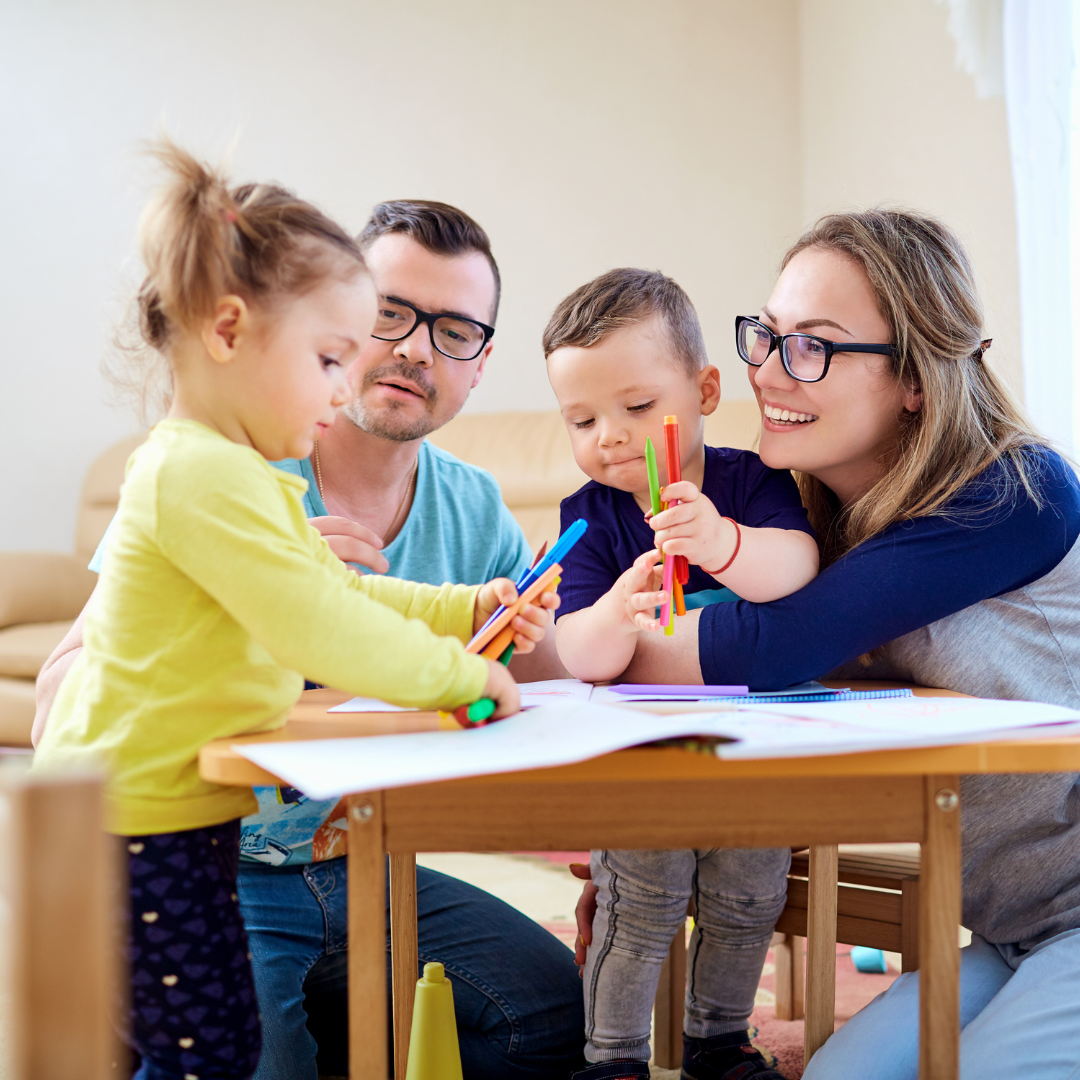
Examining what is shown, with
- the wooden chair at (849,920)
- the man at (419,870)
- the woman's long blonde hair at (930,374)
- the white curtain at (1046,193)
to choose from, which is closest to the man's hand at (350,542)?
the man at (419,870)

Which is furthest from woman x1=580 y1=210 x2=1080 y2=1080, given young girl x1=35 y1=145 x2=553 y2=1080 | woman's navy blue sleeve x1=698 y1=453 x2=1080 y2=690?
young girl x1=35 y1=145 x2=553 y2=1080

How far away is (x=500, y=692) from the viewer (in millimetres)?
767

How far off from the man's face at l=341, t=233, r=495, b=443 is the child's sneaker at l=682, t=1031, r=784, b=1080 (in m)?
0.81

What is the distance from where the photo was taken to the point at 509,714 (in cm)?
77

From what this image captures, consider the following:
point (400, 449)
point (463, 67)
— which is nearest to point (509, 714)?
point (400, 449)

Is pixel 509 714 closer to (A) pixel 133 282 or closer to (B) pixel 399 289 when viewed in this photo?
(A) pixel 133 282

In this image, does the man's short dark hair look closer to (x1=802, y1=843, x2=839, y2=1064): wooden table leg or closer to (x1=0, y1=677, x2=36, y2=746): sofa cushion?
(x1=802, y1=843, x2=839, y2=1064): wooden table leg

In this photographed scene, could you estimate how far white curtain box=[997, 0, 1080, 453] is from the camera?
199 centimetres

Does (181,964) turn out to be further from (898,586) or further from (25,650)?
(25,650)

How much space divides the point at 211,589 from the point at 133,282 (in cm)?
33

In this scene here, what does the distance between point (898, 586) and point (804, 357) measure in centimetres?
28

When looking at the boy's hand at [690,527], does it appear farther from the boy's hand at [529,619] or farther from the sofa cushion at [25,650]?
the sofa cushion at [25,650]

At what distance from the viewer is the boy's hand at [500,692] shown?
0.76 m

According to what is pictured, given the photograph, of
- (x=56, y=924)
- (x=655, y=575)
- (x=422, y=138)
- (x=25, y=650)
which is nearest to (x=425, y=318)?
(x=655, y=575)
